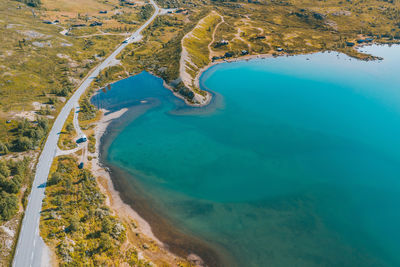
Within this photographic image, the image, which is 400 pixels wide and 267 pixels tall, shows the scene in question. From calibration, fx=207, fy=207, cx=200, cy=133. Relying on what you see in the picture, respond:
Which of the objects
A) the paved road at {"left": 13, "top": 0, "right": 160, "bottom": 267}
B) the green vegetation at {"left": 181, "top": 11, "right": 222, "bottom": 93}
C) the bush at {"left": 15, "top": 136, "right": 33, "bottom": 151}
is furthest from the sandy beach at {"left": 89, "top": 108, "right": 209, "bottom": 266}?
the green vegetation at {"left": 181, "top": 11, "right": 222, "bottom": 93}

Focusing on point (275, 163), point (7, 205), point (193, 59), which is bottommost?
point (7, 205)

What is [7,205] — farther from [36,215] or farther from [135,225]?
[135,225]

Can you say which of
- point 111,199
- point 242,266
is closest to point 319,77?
point 242,266

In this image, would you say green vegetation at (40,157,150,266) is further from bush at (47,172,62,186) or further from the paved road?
the paved road

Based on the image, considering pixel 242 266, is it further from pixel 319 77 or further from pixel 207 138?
pixel 319 77

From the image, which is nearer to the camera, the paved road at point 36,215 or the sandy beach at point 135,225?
the paved road at point 36,215

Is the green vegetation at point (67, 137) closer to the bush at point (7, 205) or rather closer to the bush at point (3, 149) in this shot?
the bush at point (3, 149)

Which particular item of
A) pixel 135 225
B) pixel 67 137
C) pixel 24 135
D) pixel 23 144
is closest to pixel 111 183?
pixel 135 225

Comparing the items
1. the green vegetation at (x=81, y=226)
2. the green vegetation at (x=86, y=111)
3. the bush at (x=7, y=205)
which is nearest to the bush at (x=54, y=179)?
the green vegetation at (x=81, y=226)
